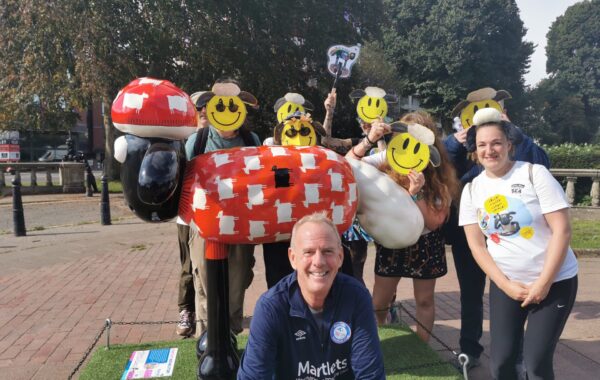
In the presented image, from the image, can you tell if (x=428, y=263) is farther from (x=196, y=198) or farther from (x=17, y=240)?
(x=17, y=240)

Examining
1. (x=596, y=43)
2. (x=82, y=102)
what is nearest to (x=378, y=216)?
(x=82, y=102)

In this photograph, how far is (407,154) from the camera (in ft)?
8.53

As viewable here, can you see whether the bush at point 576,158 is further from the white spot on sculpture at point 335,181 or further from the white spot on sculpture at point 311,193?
the white spot on sculpture at point 311,193

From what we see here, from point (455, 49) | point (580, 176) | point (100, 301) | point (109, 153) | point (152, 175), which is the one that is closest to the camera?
point (152, 175)

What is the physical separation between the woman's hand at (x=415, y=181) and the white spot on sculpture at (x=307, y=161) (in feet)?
2.12

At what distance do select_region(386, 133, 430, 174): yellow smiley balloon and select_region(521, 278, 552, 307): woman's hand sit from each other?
2.74 ft

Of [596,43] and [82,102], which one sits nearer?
[82,102]

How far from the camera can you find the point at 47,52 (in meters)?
12.4

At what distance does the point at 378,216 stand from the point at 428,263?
0.65m

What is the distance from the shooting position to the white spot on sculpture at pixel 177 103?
2.24m

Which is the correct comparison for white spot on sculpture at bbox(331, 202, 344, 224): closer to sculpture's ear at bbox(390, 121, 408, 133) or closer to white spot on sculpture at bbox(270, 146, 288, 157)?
white spot on sculpture at bbox(270, 146, 288, 157)

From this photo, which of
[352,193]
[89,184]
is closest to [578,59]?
[89,184]

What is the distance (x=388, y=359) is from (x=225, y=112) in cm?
193

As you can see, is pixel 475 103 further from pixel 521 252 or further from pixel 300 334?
pixel 300 334
